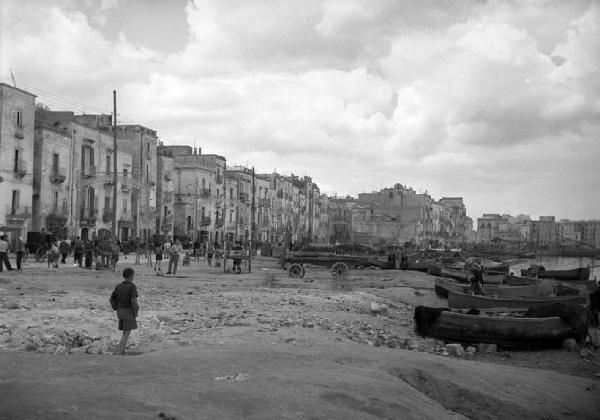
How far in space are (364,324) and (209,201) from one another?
6233 cm

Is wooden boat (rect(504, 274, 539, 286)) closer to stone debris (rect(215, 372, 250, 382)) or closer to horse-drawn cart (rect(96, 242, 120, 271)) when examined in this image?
horse-drawn cart (rect(96, 242, 120, 271))

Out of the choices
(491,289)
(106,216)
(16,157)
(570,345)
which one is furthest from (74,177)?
(570,345)

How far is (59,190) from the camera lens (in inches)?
1950

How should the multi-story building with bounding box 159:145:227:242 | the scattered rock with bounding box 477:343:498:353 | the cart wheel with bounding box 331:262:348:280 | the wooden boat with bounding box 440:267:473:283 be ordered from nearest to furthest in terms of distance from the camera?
the scattered rock with bounding box 477:343:498:353 < the cart wheel with bounding box 331:262:348:280 < the wooden boat with bounding box 440:267:473:283 < the multi-story building with bounding box 159:145:227:242

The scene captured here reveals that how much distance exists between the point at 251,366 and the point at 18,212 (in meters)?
40.3

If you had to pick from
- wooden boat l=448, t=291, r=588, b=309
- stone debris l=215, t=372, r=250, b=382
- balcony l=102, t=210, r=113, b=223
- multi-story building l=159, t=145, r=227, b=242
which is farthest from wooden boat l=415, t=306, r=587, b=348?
multi-story building l=159, t=145, r=227, b=242

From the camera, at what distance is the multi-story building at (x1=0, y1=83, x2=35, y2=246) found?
4362 centimetres

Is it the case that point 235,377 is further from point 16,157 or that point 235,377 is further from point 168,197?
point 168,197

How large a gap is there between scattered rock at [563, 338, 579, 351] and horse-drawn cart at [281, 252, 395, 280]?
17.6 meters

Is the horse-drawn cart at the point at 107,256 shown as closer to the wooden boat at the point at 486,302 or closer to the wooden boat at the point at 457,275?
the wooden boat at the point at 486,302

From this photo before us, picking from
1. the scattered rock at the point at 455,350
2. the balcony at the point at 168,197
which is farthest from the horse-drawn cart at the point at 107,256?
the balcony at the point at 168,197

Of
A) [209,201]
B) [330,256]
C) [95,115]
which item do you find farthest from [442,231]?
[330,256]

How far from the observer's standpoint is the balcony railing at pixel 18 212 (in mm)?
44000

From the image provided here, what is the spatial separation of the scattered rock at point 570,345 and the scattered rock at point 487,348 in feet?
7.31
